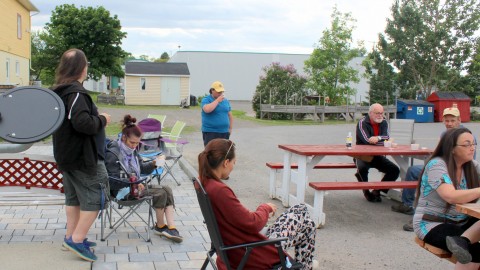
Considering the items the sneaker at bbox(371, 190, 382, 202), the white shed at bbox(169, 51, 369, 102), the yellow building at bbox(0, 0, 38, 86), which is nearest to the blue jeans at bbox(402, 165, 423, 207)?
the sneaker at bbox(371, 190, 382, 202)

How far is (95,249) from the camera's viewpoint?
5.04 m

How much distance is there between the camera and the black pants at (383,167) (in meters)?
7.93

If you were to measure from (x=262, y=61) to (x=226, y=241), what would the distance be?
52.2 meters

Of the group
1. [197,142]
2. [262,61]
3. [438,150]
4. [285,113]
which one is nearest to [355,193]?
[438,150]

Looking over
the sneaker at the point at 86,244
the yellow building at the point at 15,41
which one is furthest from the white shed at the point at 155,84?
the sneaker at the point at 86,244

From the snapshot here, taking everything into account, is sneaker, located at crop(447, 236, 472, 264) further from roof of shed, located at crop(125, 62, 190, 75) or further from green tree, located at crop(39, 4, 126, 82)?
green tree, located at crop(39, 4, 126, 82)

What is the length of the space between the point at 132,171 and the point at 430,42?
3176cm

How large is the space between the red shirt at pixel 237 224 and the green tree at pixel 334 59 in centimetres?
2633

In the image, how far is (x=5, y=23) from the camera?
90.1 feet

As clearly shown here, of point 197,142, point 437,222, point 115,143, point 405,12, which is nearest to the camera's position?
point 437,222

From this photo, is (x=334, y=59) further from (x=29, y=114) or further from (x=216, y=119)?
(x=29, y=114)

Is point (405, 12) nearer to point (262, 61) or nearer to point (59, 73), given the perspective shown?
point (262, 61)

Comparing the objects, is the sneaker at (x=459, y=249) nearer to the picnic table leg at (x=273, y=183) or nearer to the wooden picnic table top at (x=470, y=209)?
the wooden picnic table top at (x=470, y=209)

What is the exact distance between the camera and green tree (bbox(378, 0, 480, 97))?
33.1 m
